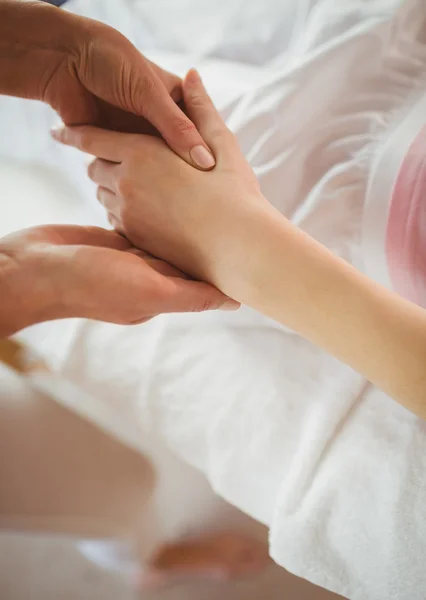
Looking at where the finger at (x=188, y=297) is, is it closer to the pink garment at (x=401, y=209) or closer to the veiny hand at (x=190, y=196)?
the veiny hand at (x=190, y=196)

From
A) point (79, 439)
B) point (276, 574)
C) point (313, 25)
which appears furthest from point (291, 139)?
point (276, 574)

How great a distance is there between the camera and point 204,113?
2.05 feet

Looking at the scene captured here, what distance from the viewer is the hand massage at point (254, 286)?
542 millimetres

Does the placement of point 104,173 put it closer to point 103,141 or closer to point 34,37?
point 103,141

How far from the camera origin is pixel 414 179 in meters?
0.58

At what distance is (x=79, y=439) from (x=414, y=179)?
0.57 m

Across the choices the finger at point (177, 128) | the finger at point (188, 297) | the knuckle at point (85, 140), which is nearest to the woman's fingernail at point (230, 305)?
the finger at point (188, 297)

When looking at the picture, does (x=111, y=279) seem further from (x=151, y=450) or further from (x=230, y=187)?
(x=151, y=450)

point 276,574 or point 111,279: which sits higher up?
point 111,279

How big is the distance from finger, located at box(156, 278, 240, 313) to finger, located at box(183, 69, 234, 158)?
170 millimetres

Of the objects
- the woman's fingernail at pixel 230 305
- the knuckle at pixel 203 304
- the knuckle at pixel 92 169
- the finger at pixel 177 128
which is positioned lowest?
the woman's fingernail at pixel 230 305

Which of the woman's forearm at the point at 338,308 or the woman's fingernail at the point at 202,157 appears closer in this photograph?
the woman's forearm at the point at 338,308

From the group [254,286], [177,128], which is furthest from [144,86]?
[254,286]

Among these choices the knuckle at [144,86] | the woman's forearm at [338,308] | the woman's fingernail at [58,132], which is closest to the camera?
the woman's forearm at [338,308]
